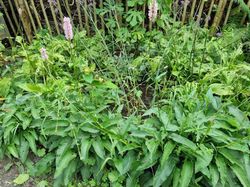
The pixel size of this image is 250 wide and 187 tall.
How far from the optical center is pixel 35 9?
4.11 metres

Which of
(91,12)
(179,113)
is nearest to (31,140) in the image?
(179,113)

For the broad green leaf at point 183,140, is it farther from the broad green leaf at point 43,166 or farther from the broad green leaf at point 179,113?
the broad green leaf at point 43,166

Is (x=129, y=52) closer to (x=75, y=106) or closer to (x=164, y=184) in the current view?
(x=75, y=106)

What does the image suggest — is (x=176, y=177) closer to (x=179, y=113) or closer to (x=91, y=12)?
(x=179, y=113)

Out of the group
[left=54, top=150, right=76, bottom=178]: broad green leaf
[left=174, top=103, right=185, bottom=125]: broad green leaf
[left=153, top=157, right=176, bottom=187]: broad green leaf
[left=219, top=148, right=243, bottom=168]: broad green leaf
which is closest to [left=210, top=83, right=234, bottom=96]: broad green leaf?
[left=174, top=103, right=185, bottom=125]: broad green leaf

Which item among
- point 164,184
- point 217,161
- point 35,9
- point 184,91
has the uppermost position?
point 35,9

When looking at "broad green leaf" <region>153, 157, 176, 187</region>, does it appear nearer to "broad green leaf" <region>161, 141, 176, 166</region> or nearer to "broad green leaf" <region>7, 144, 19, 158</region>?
"broad green leaf" <region>161, 141, 176, 166</region>

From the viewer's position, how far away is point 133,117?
9.54ft

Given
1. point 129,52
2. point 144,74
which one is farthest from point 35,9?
point 144,74

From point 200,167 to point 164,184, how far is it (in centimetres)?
34

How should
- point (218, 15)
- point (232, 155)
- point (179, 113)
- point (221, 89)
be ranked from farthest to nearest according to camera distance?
point (218, 15) → point (221, 89) → point (179, 113) → point (232, 155)

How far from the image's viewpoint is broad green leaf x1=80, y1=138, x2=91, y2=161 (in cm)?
270

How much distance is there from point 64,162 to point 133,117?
27.0 inches

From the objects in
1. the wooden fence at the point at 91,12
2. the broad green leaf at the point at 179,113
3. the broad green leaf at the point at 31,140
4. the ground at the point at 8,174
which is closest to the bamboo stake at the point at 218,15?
the wooden fence at the point at 91,12
